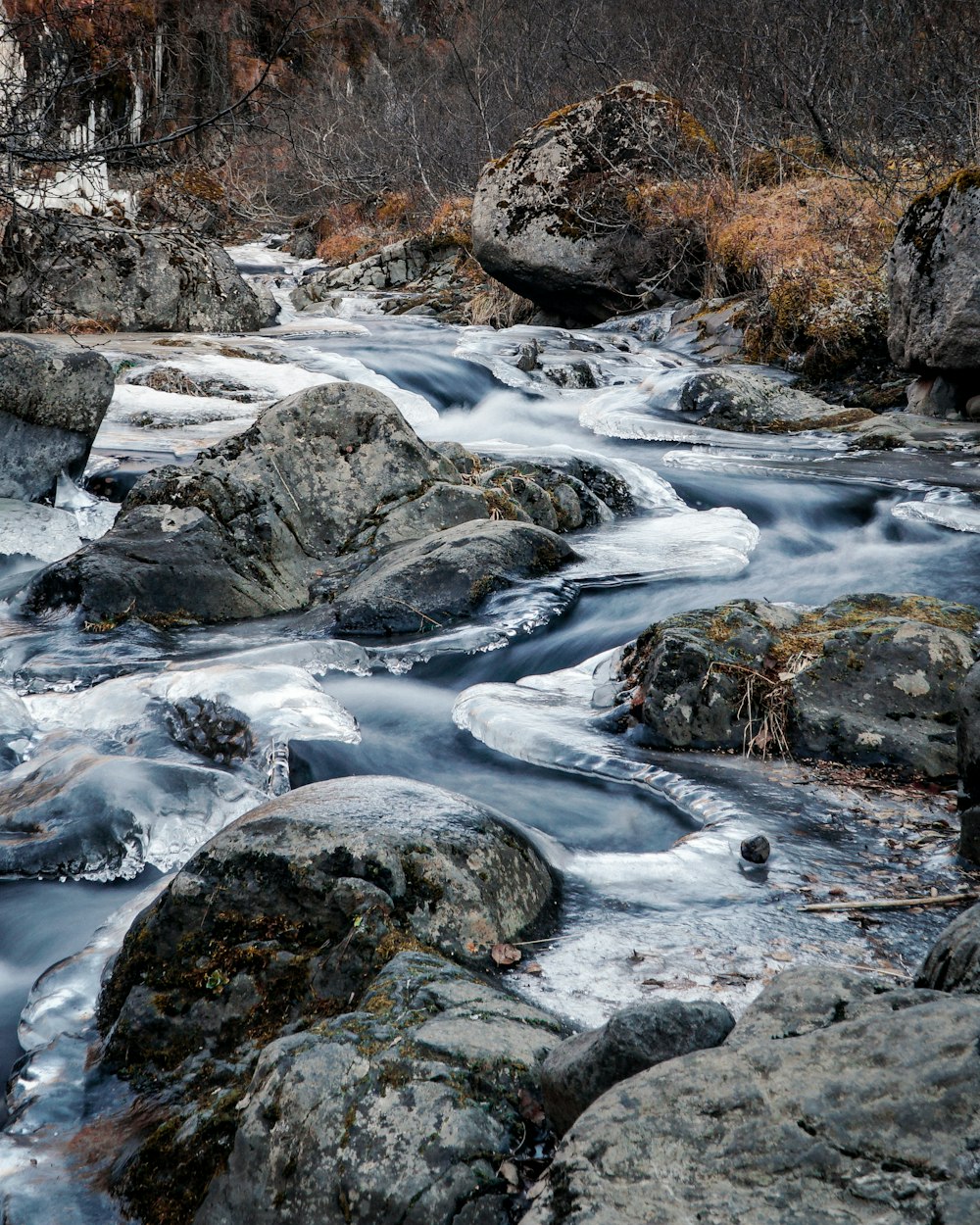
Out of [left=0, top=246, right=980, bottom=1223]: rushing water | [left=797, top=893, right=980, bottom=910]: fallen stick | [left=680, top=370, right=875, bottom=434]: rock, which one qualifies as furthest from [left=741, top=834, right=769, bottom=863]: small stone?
[left=680, top=370, right=875, bottom=434]: rock

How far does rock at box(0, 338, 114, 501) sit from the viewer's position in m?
7.07

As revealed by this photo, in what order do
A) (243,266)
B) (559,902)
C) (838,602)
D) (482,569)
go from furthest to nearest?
(243,266)
(482,569)
(838,602)
(559,902)

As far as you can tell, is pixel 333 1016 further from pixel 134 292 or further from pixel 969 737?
pixel 134 292

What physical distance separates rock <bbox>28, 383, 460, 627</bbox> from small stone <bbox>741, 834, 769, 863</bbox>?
11.9ft

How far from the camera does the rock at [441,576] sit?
5781 mm

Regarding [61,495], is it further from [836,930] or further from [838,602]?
[836,930]

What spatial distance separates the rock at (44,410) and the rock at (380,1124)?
6.26m

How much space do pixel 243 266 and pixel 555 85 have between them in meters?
7.32

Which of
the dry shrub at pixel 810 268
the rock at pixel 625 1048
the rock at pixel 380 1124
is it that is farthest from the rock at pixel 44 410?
the dry shrub at pixel 810 268

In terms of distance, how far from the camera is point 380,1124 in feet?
5.75

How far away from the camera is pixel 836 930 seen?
9.49ft

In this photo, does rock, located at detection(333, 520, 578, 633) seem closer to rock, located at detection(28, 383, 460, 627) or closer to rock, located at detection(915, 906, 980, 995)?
rock, located at detection(28, 383, 460, 627)

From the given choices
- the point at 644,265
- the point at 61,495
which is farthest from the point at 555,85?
the point at 61,495

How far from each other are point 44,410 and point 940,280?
7.39 meters
